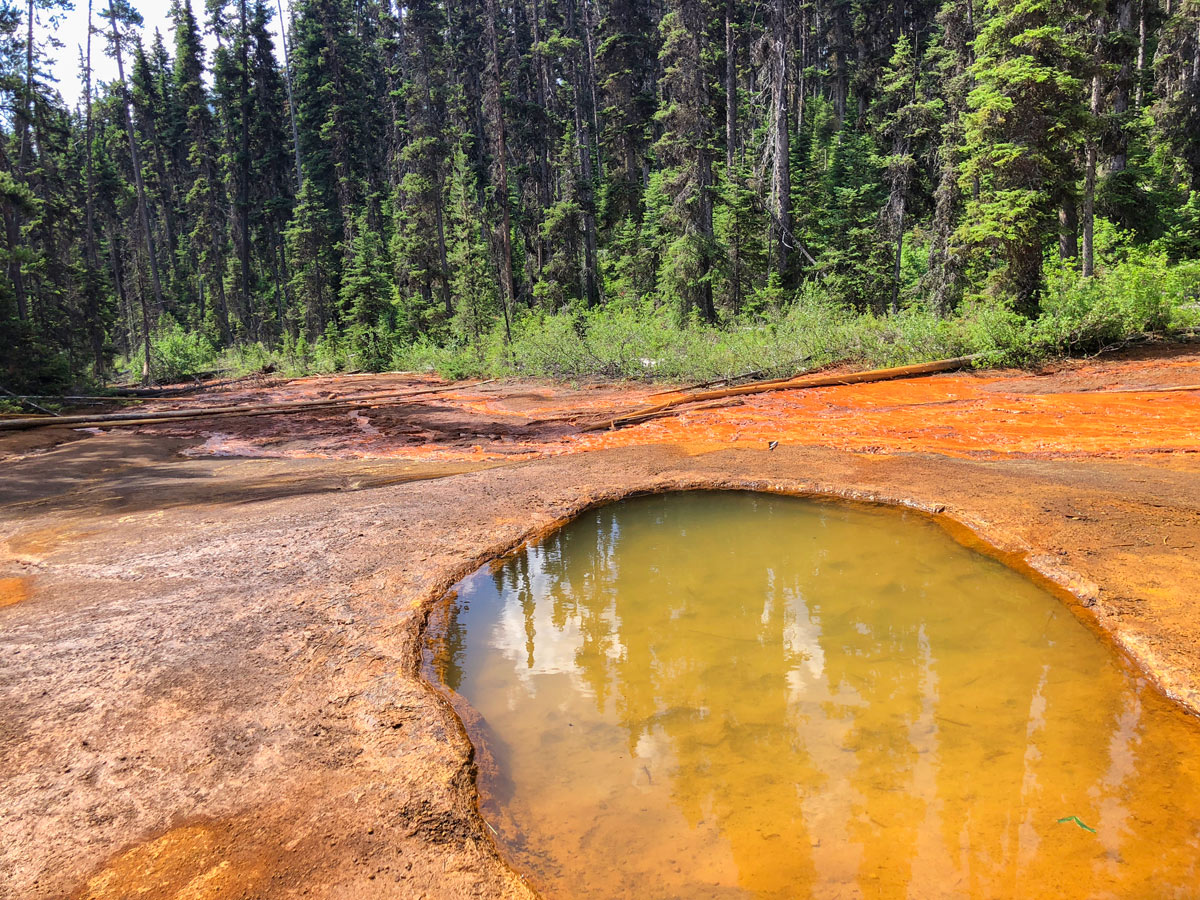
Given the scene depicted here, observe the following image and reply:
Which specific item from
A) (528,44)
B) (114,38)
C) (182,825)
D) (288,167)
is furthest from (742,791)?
(288,167)

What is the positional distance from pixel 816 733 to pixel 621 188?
35.5 meters

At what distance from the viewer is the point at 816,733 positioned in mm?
3328

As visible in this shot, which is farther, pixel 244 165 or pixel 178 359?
pixel 244 165

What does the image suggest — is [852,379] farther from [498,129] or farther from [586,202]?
[586,202]

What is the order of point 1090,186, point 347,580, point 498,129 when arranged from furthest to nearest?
point 498,129
point 1090,186
point 347,580

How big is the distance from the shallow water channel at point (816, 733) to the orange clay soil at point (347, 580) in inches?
12.2

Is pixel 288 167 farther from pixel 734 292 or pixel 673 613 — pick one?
pixel 673 613

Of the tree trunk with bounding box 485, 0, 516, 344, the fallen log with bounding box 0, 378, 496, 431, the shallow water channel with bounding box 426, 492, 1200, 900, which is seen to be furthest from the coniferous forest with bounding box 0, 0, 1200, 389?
the shallow water channel with bounding box 426, 492, 1200, 900

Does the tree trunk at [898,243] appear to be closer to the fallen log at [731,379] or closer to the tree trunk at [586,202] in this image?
the fallen log at [731,379]

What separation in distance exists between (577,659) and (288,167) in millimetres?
55920

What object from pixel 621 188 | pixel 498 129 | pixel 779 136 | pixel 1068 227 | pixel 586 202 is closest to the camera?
pixel 1068 227

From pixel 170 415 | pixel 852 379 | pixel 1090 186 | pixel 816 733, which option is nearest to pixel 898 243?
pixel 1090 186

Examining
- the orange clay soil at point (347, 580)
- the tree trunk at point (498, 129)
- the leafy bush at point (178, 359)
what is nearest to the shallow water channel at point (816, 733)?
the orange clay soil at point (347, 580)

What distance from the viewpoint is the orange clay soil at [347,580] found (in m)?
2.56
